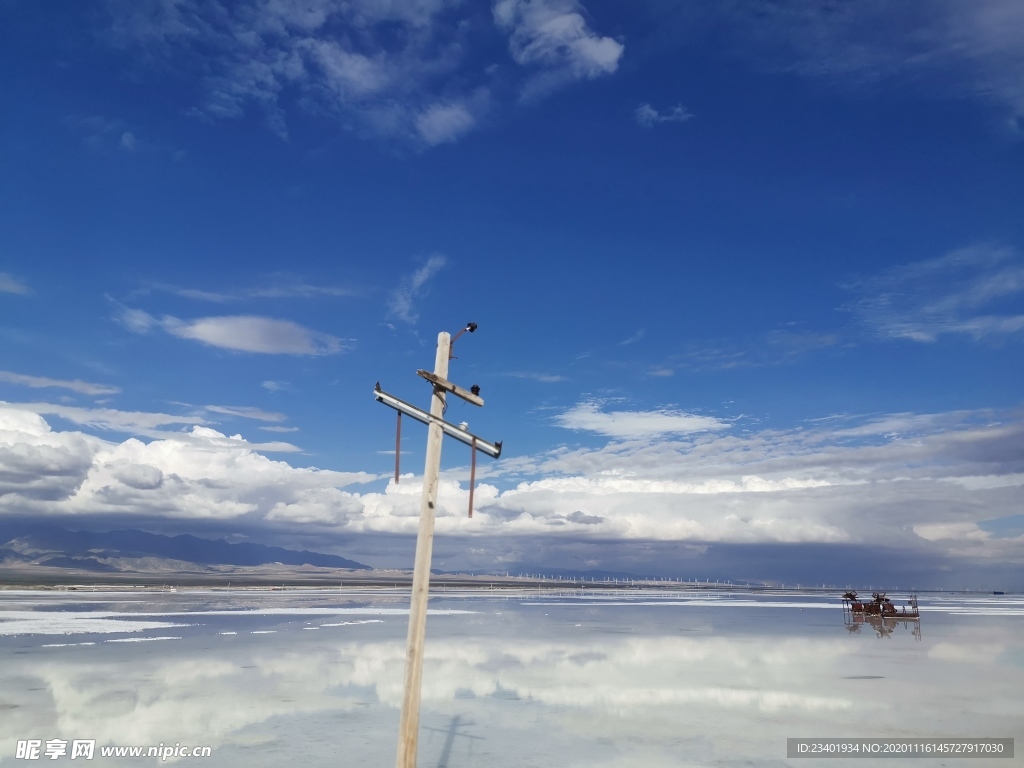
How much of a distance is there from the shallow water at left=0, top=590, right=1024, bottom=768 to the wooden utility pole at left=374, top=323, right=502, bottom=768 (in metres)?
3.84

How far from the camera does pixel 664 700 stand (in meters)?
19.9

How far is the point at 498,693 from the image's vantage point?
20.5 meters

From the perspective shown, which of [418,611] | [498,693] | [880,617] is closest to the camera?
[418,611]

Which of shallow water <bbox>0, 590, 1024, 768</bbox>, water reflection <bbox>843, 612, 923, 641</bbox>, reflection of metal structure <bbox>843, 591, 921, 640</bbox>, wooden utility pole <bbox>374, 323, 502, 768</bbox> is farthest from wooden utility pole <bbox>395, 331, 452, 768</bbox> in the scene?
reflection of metal structure <bbox>843, 591, 921, 640</bbox>

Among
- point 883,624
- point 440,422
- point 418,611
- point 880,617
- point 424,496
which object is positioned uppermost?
point 440,422

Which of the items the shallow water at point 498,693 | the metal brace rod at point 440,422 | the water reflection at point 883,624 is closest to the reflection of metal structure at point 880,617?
the water reflection at point 883,624

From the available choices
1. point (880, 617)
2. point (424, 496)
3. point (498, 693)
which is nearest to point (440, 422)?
point (424, 496)

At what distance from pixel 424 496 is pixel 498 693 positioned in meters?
12.4

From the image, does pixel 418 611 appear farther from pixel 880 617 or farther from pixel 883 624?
pixel 880 617

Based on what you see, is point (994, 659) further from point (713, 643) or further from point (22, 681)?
point (22, 681)

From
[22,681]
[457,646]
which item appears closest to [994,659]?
[457,646]

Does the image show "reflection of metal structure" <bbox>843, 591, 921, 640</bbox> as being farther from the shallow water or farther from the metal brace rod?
the metal brace rod

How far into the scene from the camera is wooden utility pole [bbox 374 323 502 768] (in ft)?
34.5

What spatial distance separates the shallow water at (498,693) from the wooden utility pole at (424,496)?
12.6 ft
